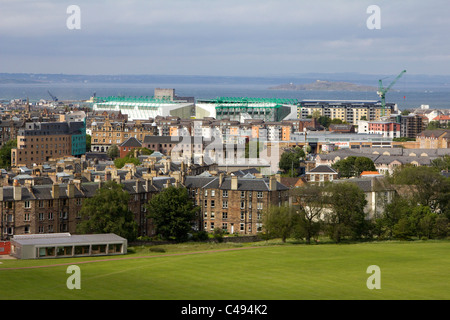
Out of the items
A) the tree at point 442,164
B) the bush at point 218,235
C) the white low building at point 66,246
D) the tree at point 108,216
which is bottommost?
the bush at point 218,235

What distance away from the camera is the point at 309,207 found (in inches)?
3044

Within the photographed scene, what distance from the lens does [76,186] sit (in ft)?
251

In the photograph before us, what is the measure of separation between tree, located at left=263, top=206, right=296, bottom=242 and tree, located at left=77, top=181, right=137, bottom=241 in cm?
1094

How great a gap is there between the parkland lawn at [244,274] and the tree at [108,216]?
2.17 metres

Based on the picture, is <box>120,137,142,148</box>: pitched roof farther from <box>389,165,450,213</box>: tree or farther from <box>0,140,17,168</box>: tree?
<box>389,165,450,213</box>: tree

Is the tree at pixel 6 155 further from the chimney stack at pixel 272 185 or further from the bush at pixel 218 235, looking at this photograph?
the chimney stack at pixel 272 185

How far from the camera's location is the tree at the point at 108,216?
71.2 metres

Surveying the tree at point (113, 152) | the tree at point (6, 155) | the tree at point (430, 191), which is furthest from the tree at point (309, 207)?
the tree at point (113, 152)

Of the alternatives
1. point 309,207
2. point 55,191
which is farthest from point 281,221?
point 55,191

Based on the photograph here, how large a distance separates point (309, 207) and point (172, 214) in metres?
11.1

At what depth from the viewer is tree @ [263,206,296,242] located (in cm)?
7544

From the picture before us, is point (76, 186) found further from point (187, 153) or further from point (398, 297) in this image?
point (187, 153)

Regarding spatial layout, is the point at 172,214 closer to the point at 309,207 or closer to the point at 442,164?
the point at 309,207
